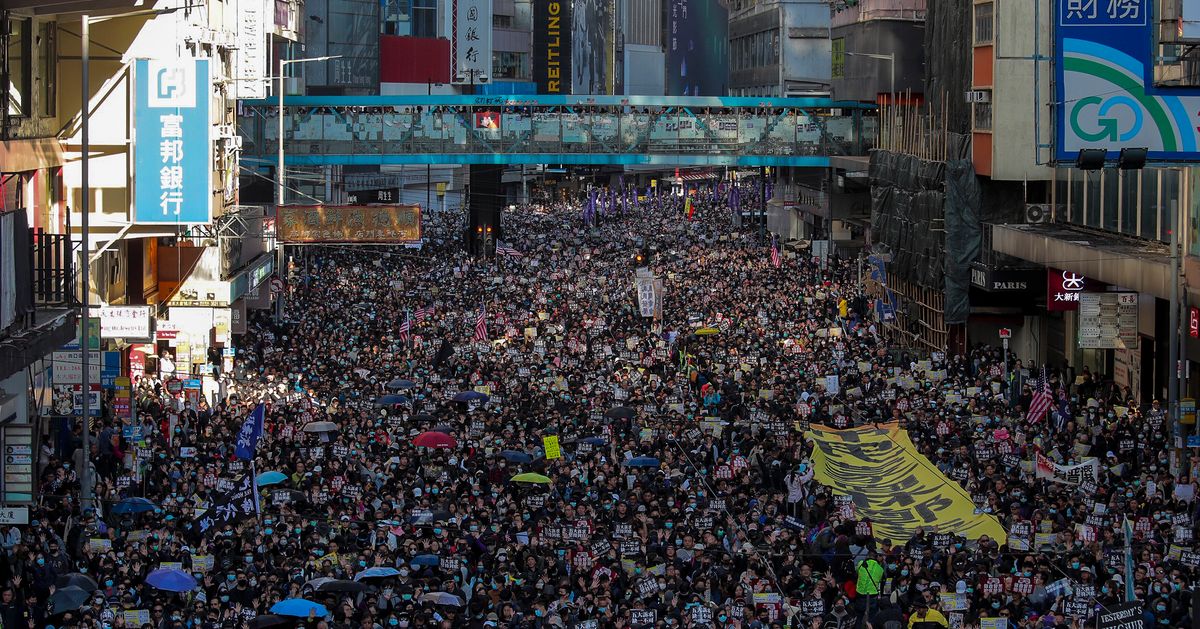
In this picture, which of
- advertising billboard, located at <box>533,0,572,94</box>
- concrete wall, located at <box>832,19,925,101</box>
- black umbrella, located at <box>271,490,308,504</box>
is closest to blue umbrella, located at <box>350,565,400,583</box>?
black umbrella, located at <box>271,490,308,504</box>

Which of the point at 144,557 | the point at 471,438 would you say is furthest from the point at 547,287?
the point at 144,557

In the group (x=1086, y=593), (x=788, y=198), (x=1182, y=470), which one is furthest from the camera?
(x=788, y=198)

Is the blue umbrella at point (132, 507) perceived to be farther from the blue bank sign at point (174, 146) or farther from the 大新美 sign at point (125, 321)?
the blue bank sign at point (174, 146)

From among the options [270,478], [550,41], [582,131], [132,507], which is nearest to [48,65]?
[270,478]

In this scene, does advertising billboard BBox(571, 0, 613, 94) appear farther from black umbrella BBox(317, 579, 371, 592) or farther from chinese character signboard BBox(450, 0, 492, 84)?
black umbrella BBox(317, 579, 371, 592)

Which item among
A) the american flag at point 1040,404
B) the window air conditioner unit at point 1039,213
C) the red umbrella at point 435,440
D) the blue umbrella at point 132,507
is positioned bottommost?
the blue umbrella at point 132,507

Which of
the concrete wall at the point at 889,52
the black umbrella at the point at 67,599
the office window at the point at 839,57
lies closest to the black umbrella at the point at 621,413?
the black umbrella at the point at 67,599

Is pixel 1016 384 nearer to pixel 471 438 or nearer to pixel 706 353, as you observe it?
pixel 706 353
